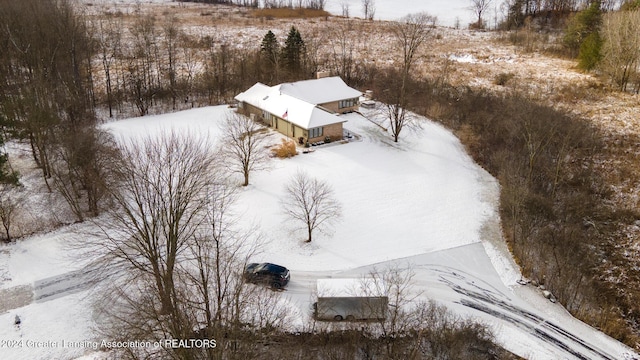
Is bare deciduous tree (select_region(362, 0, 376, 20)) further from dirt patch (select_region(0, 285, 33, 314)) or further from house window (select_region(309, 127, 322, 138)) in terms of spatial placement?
dirt patch (select_region(0, 285, 33, 314))

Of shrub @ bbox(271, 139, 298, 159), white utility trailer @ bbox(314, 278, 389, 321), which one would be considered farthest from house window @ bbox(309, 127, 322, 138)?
white utility trailer @ bbox(314, 278, 389, 321)

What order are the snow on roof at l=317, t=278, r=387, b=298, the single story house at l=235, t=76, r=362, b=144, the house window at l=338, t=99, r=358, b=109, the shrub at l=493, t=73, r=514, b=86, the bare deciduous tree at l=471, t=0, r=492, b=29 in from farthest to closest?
the bare deciduous tree at l=471, t=0, r=492, b=29 < the shrub at l=493, t=73, r=514, b=86 < the house window at l=338, t=99, r=358, b=109 < the single story house at l=235, t=76, r=362, b=144 < the snow on roof at l=317, t=278, r=387, b=298

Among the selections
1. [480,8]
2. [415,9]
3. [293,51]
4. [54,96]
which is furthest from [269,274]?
[415,9]

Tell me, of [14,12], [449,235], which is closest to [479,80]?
[449,235]

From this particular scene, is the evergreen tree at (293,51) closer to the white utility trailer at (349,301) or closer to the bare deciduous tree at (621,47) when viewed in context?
the bare deciduous tree at (621,47)

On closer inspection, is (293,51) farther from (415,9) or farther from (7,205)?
(415,9)

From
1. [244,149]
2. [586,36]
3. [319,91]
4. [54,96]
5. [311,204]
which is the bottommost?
[311,204]
